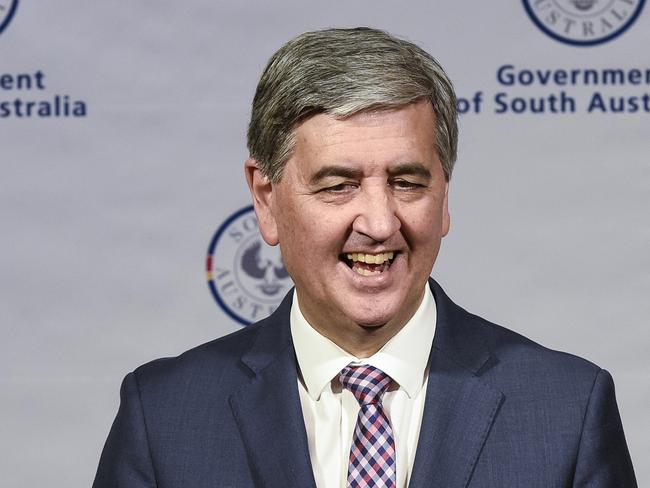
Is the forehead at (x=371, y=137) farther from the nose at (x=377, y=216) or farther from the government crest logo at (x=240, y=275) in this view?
the government crest logo at (x=240, y=275)

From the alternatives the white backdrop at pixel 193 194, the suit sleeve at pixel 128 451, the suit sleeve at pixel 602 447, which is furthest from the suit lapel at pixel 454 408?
the white backdrop at pixel 193 194

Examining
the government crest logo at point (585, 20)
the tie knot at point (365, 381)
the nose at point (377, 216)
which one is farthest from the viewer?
the government crest logo at point (585, 20)

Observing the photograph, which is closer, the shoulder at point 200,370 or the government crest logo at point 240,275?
the shoulder at point 200,370

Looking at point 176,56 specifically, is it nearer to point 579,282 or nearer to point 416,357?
point 579,282

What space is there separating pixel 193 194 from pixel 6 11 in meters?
0.53

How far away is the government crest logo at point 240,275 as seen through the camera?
8.02 ft

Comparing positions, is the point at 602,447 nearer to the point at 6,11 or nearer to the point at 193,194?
the point at 193,194

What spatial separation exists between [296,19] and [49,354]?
830mm

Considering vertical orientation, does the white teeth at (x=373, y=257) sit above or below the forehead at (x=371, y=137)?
below

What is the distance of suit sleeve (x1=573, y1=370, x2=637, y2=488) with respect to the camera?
1354 millimetres

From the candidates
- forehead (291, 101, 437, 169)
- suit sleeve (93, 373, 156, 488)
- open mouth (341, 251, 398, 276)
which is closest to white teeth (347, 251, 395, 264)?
open mouth (341, 251, 398, 276)

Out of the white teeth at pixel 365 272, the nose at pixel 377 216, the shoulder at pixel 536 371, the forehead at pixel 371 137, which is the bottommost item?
the shoulder at pixel 536 371

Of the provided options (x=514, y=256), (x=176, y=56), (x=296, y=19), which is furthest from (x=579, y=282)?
(x=176, y=56)

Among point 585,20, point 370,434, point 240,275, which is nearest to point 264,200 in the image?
point 370,434
